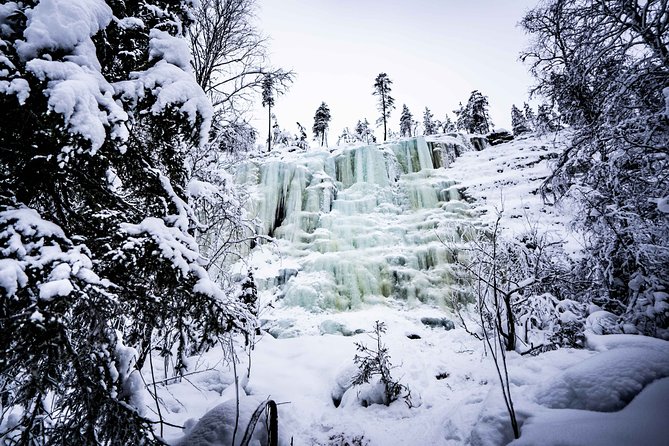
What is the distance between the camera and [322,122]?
3753 cm

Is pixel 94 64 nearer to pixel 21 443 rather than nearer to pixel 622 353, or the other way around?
pixel 21 443

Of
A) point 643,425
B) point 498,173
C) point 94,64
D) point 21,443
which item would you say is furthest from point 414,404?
point 498,173

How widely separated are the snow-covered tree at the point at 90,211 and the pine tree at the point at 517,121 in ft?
127

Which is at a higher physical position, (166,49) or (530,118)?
(530,118)

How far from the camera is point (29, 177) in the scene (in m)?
1.89

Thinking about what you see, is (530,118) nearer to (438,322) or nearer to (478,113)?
(438,322)

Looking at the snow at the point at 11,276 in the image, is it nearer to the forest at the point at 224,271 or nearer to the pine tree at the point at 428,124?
the forest at the point at 224,271

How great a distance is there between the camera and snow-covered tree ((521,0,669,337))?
388 cm

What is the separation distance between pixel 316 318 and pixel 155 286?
11831mm

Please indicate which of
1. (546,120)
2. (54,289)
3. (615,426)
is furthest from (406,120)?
(54,289)

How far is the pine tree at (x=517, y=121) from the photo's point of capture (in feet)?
109

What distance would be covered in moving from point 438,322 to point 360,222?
24.5ft

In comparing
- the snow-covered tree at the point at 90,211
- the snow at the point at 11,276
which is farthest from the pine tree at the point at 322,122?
the snow at the point at 11,276

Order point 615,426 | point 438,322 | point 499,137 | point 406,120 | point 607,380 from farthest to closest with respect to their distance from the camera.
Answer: point 406,120 → point 499,137 → point 438,322 → point 607,380 → point 615,426
